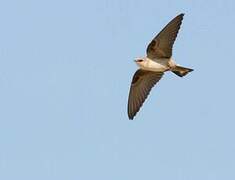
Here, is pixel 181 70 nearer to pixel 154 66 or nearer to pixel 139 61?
pixel 154 66

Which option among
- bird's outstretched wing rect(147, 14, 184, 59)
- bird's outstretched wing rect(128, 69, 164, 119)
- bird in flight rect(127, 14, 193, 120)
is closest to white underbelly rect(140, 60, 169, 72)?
bird in flight rect(127, 14, 193, 120)

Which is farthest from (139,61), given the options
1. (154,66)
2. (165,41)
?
(165,41)

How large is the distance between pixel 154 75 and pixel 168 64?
1.11 m

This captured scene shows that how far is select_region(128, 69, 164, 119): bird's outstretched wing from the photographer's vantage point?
1656 cm

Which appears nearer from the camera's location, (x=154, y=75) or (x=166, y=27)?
(x=166, y=27)

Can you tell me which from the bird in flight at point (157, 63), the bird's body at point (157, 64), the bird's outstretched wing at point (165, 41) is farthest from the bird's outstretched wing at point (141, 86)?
the bird's outstretched wing at point (165, 41)

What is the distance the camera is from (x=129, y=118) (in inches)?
641

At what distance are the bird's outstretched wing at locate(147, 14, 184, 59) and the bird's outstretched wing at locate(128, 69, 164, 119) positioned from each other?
3.05 feet

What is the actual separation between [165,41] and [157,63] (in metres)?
0.43

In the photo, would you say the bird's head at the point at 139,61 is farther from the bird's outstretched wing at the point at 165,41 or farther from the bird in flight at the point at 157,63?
the bird's outstretched wing at the point at 165,41

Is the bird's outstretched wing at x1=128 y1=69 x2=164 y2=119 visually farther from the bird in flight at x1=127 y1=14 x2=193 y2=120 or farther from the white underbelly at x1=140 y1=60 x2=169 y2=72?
the white underbelly at x1=140 y1=60 x2=169 y2=72

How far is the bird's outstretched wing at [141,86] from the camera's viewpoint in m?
16.6

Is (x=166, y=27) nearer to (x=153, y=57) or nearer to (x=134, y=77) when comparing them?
(x=153, y=57)

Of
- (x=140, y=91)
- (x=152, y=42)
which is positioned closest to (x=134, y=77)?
(x=140, y=91)
